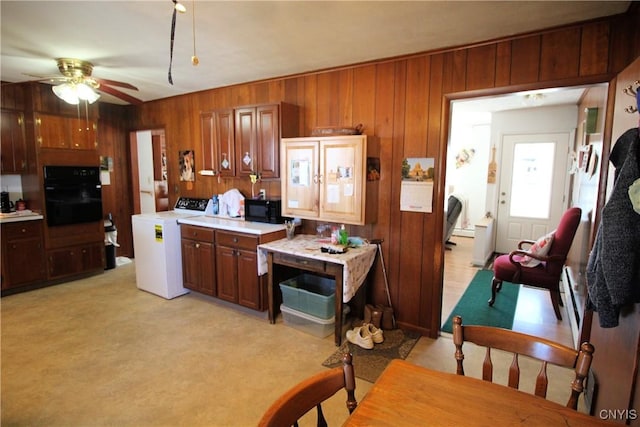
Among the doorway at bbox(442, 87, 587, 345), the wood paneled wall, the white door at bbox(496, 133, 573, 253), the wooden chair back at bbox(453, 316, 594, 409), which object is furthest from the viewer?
the white door at bbox(496, 133, 573, 253)

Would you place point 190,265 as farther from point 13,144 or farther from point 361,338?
point 13,144

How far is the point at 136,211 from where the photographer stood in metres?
5.78

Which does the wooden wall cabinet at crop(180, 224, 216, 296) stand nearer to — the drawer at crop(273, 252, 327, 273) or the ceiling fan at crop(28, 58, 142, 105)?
the drawer at crop(273, 252, 327, 273)

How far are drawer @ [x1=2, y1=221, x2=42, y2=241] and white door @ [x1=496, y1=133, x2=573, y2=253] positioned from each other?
7.00m

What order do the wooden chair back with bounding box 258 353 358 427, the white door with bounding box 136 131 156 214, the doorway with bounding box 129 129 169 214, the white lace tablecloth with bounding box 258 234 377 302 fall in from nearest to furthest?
the wooden chair back with bounding box 258 353 358 427, the white lace tablecloth with bounding box 258 234 377 302, the doorway with bounding box 129 129 169 214, the white door with bounding box 136 131 156 214

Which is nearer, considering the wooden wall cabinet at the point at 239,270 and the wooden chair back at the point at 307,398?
the wooden chair back at the point at 307,398

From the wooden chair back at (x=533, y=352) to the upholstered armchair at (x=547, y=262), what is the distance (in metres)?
2.61

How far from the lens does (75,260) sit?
4570 millimetres

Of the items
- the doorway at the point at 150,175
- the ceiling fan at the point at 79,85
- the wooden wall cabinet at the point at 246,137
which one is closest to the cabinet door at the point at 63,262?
the doorway at the point at 150,175

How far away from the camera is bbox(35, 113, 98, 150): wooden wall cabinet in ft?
13.8

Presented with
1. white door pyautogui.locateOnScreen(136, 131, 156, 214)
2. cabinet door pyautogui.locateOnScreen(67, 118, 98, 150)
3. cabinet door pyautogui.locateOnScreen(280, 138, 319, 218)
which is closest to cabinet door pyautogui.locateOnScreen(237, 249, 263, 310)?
cabinet door pyautogui.locateOnScreen(280, 138, 319, 218)

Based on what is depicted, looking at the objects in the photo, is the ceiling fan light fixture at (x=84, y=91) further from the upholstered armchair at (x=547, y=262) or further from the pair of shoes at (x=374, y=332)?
the upholstered armchair at (x=547, y=262)

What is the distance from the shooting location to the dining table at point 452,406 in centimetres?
103

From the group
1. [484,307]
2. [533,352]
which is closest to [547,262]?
[484,307]
